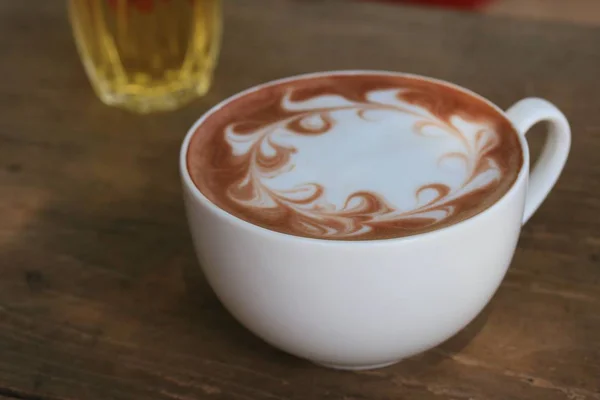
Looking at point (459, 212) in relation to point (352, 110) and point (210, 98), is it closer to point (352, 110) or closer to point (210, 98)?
point (352, 110)

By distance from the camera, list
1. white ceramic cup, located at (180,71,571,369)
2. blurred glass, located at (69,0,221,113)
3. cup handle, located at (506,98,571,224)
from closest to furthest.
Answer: white ceramic cup, located at (180,71,571,369), cup handle, located at (506,98,571,224), blurred glass, located at (69,0,221,113)

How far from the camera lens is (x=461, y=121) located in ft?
1.61

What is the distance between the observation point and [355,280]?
375 mm

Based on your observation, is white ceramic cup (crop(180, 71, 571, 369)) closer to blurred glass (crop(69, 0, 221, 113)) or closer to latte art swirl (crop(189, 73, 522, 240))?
latte art swirl (crop(189, 73, 522, 240))

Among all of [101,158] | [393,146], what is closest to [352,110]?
[393,146]

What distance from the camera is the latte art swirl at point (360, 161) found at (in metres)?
0.41

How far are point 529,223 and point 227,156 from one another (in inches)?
9.9

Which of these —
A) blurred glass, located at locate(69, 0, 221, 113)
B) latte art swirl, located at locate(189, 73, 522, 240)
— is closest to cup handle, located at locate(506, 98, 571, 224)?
latte art swirl, located at locate(189, 73, 522, 240)

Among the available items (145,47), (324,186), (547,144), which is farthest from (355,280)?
(145,47)

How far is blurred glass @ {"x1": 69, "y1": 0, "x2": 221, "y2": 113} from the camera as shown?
750 millimetres

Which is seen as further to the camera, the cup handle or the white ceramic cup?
the cup handle

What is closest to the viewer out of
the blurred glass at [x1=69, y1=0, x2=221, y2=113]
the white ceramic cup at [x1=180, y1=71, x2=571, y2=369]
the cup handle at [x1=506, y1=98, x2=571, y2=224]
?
the white ceramic cup at [x1=180, y1=71, x2=571, y2=369]

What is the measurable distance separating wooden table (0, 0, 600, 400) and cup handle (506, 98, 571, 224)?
0.21ft

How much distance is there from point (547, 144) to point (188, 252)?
0.27 metres
